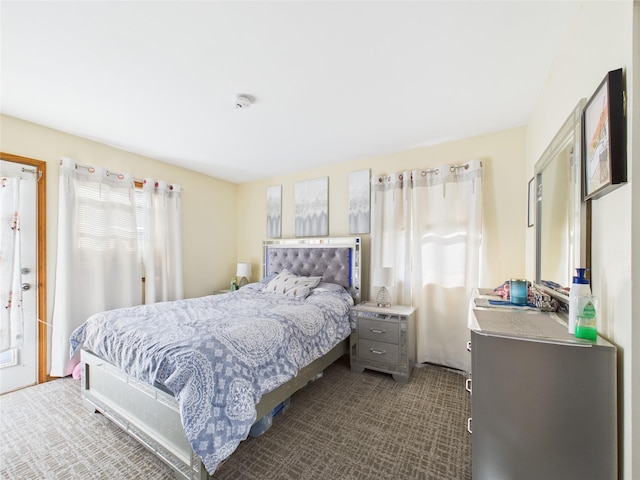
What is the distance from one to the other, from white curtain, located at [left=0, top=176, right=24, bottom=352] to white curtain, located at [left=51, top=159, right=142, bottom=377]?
27 centimetres

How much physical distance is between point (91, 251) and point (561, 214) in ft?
13.9

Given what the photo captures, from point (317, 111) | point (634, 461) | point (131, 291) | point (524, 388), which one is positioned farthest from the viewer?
point (131, 291)

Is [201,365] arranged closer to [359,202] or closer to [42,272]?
[42,272]

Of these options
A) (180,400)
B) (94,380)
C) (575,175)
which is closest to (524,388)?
(575,175)

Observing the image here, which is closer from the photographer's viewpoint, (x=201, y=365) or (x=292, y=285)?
(x=201, y=365)

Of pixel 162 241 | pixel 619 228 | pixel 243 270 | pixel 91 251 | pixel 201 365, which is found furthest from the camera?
pixel 243 270

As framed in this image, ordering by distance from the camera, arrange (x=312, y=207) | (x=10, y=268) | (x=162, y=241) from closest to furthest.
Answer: (x=10, y=268) → (x=162, y=241) → (x=312, y=207)

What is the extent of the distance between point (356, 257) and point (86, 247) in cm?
311

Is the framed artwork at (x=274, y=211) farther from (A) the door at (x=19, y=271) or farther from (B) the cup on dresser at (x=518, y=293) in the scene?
(B) the cup on dresser at (x=518, y=293)

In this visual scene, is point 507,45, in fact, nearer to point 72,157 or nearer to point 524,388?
point 524,388

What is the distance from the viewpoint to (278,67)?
6.06ft

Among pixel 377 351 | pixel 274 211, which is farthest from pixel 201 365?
pixel 274 211

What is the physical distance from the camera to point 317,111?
2.44m

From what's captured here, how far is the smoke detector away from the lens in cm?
217
